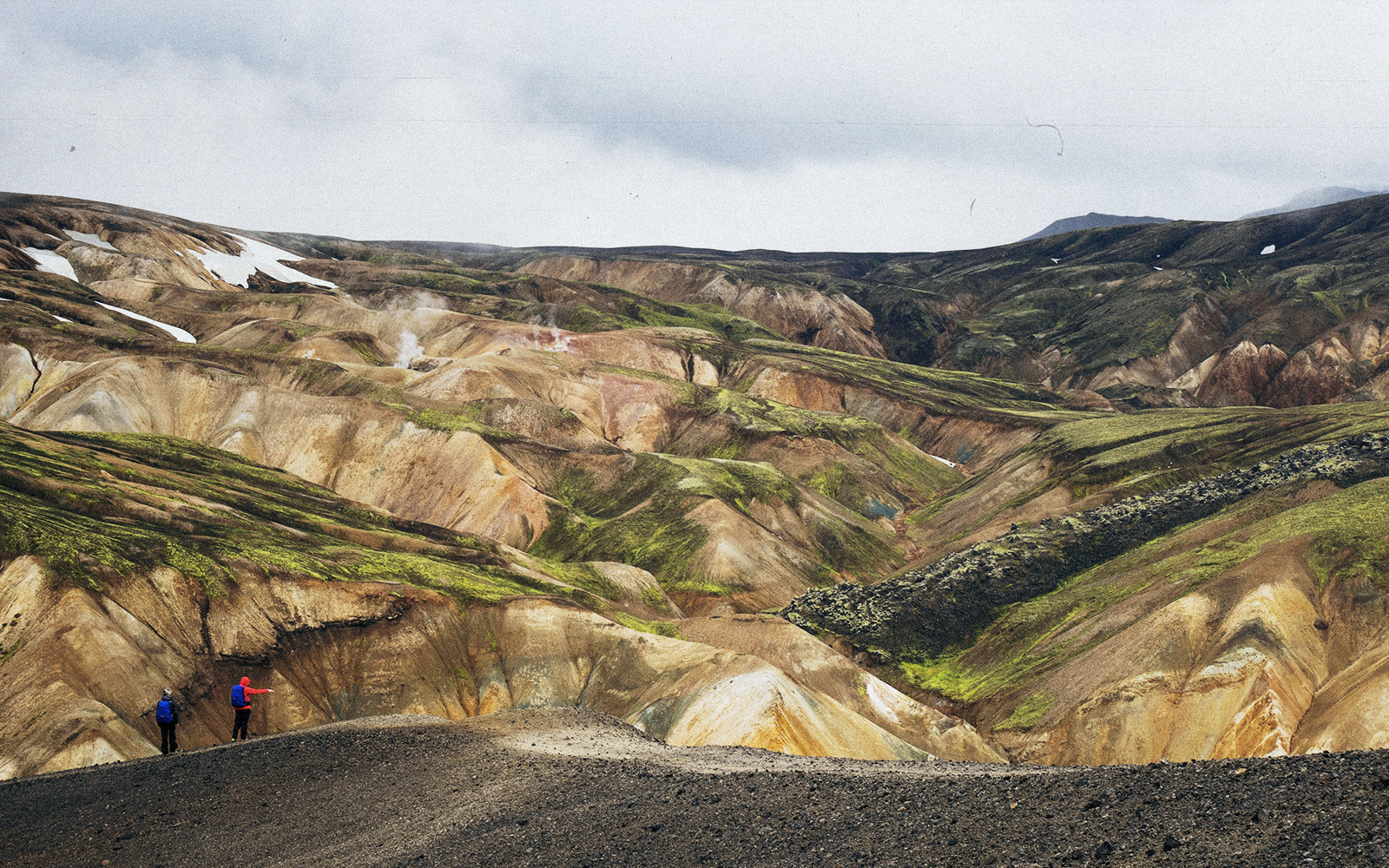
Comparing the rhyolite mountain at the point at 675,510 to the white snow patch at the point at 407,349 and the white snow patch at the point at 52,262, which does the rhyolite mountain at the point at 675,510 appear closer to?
the white snow patch at the point at 407,349

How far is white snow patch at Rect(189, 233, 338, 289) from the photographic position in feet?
531

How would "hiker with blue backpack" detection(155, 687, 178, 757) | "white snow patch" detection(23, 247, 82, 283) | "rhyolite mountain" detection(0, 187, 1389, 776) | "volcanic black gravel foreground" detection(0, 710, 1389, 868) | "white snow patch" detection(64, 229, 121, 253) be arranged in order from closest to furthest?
"volcanic black gravel foreground" detection(0, 710, 1389, 868) < "hiker with blue backpack" detection(155, 687, 178, 757) < "rhyolite mountain" detection(0, 187, 1389, 776) < "white snow patch" detection(23, 247, 82, 283) < "white snow patch" detection(64, 229, 121, 253)

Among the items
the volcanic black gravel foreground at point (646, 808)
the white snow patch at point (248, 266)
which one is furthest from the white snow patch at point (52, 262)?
the volcanic black gravel foreground at point (646, 808)

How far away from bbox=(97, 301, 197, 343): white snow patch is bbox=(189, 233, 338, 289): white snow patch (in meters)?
39.8

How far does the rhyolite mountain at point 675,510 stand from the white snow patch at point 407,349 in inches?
18.1

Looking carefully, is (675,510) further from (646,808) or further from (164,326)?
(164,326)

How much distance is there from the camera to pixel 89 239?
151 metres

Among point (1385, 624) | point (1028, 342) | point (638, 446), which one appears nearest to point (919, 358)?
point (1028, 342)

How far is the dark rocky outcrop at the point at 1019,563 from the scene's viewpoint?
2472 inches

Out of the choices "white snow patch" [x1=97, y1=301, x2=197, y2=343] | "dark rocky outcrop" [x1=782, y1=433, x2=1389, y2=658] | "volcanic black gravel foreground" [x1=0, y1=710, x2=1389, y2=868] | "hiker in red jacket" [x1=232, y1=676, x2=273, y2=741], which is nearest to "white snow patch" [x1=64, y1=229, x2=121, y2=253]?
"white snow patch" [x1=97, y1=301, x2=197, y2=343]

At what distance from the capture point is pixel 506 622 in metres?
44.4

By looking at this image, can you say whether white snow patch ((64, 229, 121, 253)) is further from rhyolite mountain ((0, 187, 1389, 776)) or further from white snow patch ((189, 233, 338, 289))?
white snow patch ((189, 233, 338, 289))

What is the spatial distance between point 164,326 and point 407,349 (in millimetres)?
30711

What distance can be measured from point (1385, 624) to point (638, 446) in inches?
2994
